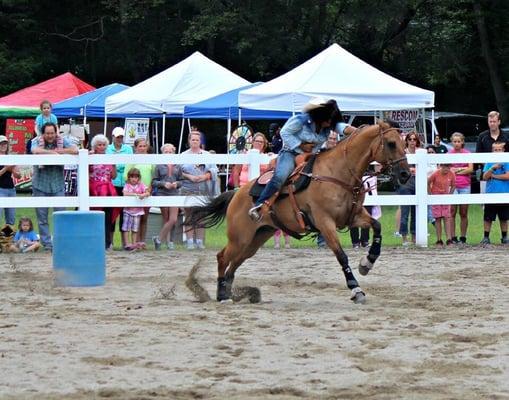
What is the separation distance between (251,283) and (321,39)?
32.4 meters

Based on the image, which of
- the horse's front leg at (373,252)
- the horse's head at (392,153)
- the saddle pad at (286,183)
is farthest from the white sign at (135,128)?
the horse's front leg at (373,252)

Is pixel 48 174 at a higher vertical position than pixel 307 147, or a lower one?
lower

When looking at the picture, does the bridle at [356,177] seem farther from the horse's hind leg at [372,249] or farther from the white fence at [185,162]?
the white fence at [185,162]

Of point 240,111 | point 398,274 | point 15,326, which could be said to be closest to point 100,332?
point 15,326

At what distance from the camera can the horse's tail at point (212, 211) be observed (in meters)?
12.5

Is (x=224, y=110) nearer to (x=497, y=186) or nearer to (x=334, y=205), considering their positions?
(x=497, y=186)

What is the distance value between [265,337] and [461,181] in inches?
406

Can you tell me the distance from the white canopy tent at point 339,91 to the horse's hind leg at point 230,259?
13036mm

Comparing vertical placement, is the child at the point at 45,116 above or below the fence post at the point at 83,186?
above

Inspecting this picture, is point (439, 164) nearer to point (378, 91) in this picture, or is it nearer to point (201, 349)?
point (378, 91)

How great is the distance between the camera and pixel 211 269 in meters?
15.0

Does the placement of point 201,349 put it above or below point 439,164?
below

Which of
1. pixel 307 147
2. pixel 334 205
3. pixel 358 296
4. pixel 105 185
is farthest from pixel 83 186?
pixel 358 296

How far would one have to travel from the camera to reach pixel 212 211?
12531 millimetres
